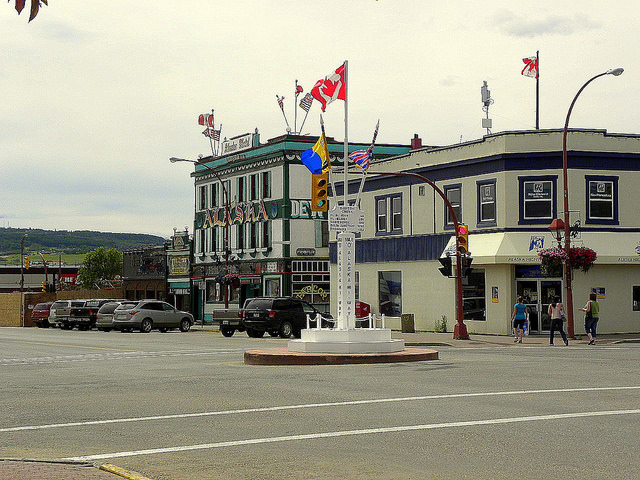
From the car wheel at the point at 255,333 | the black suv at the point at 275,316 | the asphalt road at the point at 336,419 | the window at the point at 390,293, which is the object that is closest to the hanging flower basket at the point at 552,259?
the black suv at the point at 275,316

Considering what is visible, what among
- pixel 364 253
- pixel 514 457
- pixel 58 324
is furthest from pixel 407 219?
pixel 514 457

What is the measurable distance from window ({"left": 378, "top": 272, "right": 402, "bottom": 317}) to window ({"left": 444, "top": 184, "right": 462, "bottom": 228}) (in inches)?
179

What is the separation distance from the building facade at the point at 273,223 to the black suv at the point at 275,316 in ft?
58.9

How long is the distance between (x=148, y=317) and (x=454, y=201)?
1686cm

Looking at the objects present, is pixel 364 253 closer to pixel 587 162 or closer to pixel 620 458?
pixel 587 162

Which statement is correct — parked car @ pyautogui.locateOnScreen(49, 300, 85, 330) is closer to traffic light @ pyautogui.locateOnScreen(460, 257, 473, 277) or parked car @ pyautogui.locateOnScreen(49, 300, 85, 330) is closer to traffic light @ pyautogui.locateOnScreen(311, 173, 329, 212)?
traffic light @ pyautogui.locateOnScreen(460, 257, 473, 277)

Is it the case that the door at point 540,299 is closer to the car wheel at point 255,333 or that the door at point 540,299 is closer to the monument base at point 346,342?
the car wheel at point 255,333

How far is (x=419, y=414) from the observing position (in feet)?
42.5

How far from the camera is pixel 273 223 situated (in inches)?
2395

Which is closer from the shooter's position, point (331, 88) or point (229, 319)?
point (331, 88)

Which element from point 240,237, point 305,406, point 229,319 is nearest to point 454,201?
point 229,319

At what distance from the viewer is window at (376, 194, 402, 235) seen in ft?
151

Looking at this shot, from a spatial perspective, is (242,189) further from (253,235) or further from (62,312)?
(62,312)

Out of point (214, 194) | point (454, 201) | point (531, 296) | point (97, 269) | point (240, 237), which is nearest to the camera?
point (531, 296)
